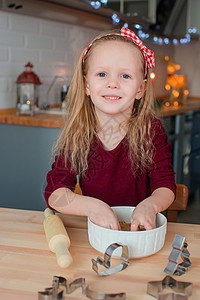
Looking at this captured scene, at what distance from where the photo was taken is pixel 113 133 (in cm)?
117

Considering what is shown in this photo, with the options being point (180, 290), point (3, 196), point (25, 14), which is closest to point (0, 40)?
point (25, 14)

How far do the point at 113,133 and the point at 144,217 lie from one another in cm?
44

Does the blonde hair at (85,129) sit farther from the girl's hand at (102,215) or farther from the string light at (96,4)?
the string light at (96,4)

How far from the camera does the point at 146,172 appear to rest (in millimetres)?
1174

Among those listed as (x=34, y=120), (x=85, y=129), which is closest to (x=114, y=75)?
(x=85, y=129)

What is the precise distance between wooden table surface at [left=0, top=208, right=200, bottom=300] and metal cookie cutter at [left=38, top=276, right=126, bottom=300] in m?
0.01

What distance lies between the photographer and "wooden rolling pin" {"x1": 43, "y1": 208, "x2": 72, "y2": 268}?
66 centimetres

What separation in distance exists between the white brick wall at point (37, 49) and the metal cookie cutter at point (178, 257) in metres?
1.68

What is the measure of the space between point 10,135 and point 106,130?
3.18 ft

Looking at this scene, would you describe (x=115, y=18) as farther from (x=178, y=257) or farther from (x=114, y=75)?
(x=178, y=257)

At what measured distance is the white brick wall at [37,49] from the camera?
2153 millimetres

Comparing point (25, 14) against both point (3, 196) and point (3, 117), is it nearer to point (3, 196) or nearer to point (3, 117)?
point (3, 117)

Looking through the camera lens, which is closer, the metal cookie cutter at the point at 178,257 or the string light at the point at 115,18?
the metal cookie cutter at the point at 178,257

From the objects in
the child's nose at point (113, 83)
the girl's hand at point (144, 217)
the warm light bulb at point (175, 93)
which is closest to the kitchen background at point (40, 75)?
the child's nose at point (113, 83)
